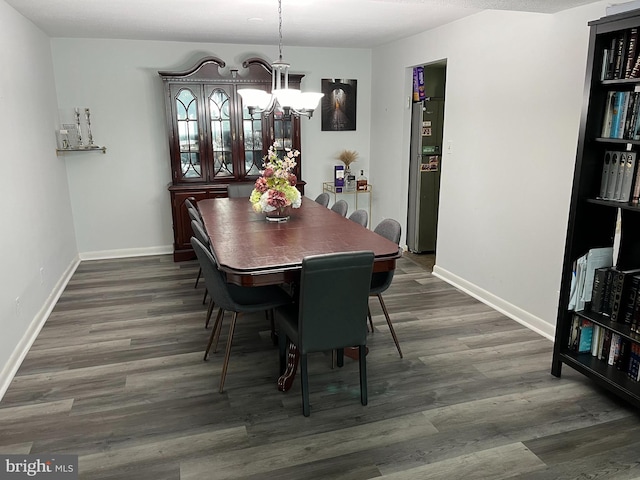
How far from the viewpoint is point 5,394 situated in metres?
2.70

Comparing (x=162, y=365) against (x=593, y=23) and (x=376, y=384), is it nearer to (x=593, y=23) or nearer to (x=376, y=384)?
(x=376, y=384)

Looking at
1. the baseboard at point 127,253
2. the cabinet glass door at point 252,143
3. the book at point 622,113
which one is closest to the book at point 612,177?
the book at point 622,113

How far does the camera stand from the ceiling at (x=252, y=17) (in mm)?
3414

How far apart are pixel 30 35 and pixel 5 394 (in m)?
3.05

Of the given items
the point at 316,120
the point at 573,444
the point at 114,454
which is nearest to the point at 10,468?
the point at 114,454

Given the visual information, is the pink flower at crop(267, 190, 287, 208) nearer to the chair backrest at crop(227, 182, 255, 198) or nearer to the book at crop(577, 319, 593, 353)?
the chair backrest at crop(227, 182, 255, 198)

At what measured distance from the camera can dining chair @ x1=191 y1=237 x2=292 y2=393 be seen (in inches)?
104

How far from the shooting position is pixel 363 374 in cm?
256

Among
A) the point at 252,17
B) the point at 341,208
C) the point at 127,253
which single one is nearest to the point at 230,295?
the point at 341,208

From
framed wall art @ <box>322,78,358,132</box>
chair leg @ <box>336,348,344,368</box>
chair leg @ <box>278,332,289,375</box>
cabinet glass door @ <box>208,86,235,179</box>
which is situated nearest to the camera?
chair leg @ <box>278,332,289,375</box>

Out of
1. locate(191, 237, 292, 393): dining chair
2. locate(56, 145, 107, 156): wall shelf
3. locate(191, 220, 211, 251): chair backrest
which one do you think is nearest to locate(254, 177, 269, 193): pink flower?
locate(191, 220, 211, 251): chair backrest

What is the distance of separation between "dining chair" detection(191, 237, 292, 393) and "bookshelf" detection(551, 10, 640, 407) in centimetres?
166

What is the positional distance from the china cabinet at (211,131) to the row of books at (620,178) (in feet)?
10.9

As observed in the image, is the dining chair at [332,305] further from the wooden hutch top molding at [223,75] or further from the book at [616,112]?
the wooden hutch top molding at [223,75]
